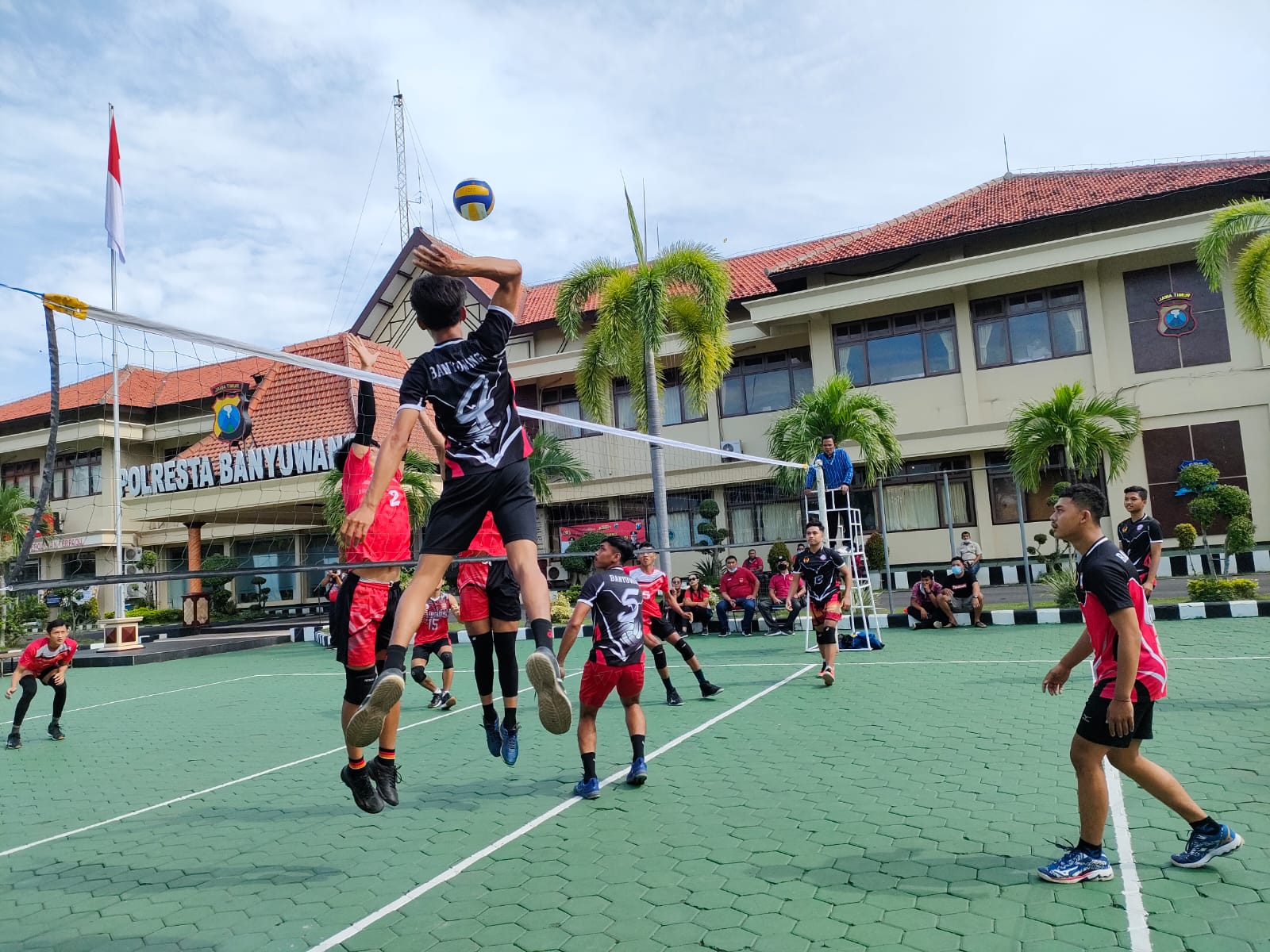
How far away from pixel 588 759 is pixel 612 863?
61.5 inches

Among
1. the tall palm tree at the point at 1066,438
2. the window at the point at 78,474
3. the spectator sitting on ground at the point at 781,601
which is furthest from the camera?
the window at the point at 78,474

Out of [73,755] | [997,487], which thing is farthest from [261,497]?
[997,487]

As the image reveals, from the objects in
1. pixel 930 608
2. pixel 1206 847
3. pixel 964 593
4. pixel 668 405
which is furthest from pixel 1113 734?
Result: pixel 668 405

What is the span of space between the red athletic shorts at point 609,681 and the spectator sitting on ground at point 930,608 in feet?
36.7

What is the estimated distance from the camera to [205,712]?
485 inches

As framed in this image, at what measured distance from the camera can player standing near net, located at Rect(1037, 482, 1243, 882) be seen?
4.42m

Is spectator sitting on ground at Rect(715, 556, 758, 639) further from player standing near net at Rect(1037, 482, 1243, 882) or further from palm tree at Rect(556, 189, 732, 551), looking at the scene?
player standing near net at Rect(1037, 482, 1243, 882)

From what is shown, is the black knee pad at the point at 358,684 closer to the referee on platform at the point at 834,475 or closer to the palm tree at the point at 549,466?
the referee on platform at the point at 834,475

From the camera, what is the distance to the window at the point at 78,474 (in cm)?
3378

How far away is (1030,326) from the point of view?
25125 millimetres

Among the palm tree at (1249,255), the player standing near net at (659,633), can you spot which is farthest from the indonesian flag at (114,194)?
the palm tree at (1249,255)

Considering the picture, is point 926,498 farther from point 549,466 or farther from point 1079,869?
point 1079,869

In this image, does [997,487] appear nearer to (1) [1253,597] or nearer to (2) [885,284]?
(2) [885,284]

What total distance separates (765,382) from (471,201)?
840 inches
